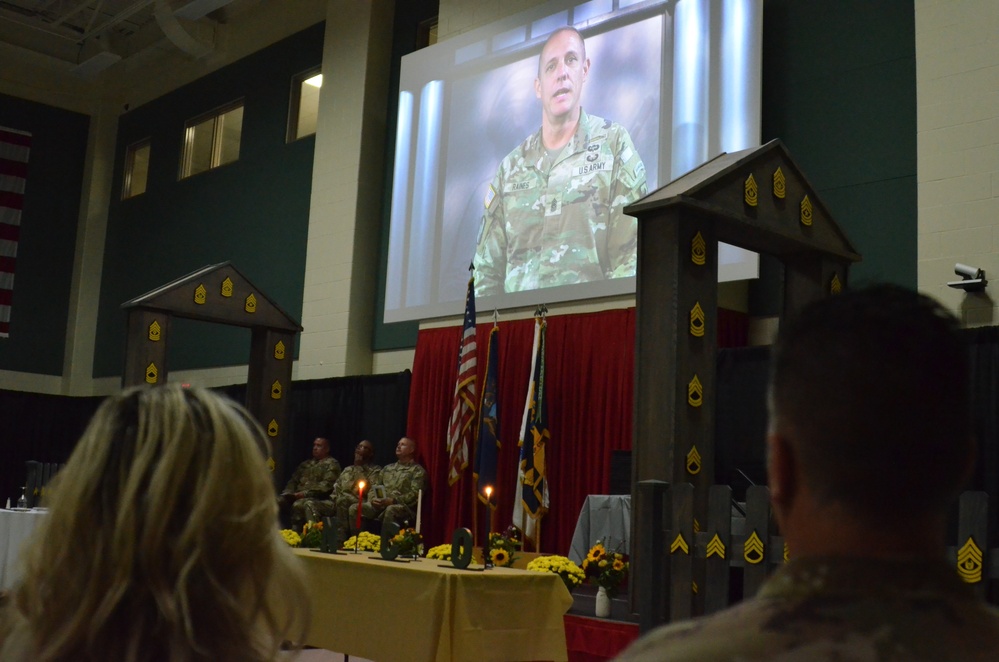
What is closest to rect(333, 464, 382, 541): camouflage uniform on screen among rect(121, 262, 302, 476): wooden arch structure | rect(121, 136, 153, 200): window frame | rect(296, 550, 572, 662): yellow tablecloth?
rect(121, 262, 302, 476): wooden arch structure

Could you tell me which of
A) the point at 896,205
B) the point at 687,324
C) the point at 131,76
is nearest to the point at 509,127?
the point at 896,205

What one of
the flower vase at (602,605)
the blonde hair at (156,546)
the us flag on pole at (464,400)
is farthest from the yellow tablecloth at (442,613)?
the us flag on pole at (464,400)

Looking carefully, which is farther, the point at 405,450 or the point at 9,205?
the point at 9,205

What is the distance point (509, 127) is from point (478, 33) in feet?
4.13

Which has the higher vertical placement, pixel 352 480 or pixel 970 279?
pixel 970 279

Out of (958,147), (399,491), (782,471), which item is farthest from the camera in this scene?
(399,491)

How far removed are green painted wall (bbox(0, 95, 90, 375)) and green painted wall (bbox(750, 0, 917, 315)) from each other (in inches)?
457

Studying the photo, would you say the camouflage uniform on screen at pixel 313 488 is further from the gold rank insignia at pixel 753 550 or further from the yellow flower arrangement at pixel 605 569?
the gold rank insignia at pixel 753 550

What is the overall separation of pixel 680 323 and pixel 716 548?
0.97 m

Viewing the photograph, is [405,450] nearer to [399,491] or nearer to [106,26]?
[399,491]

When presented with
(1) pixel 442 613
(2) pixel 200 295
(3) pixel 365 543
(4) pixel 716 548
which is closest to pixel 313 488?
(2) pixel 200 295

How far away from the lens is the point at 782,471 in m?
0.87

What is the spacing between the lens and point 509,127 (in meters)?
10.1

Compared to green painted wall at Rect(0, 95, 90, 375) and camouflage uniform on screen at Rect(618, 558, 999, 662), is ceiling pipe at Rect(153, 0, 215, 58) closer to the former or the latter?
green painted wall at Rect(0, 95, 90, 375)
